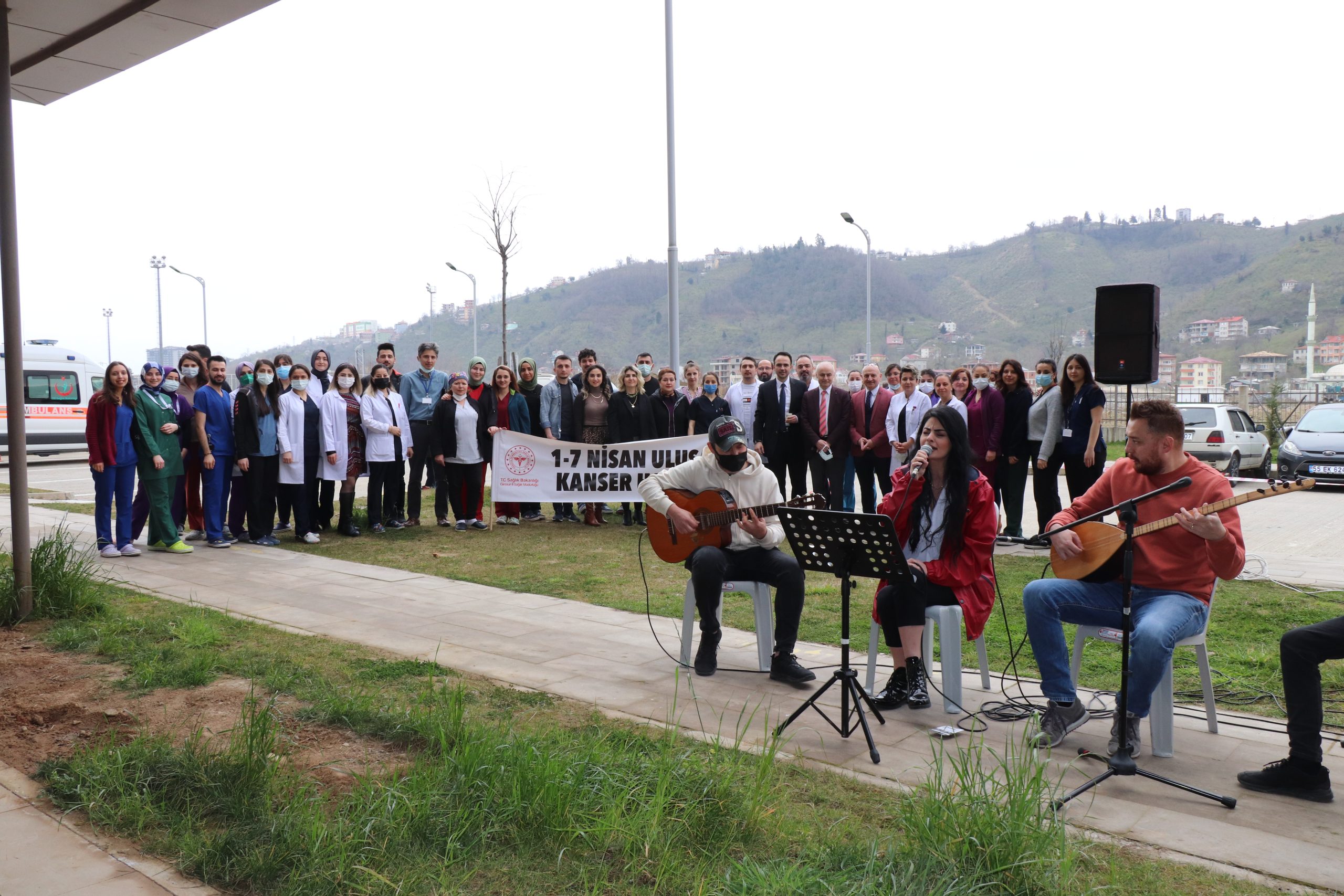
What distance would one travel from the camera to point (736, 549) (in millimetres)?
6434

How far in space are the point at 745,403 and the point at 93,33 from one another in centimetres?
846

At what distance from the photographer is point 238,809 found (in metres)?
3.77

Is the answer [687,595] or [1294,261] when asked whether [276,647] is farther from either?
[1294,261]

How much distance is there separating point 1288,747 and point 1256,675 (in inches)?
58.5

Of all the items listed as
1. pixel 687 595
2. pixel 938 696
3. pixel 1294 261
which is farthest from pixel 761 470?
pixel 1294 261

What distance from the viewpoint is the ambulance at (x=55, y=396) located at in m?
25.7

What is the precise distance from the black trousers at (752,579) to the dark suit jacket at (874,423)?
6313mm

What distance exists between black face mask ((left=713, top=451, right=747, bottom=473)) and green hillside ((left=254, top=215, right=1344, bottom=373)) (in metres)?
99.0

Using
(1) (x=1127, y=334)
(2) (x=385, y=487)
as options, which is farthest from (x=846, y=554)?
(2) (x=385, y=487)

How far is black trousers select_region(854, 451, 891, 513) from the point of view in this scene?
12523 mm

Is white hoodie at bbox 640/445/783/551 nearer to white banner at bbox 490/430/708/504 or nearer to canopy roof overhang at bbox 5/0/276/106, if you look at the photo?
canopy roof overhang at bbox 5/0/276/106

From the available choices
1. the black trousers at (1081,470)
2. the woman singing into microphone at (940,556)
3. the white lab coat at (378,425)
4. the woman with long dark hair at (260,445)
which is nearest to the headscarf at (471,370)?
the white lab coat at (378,425)

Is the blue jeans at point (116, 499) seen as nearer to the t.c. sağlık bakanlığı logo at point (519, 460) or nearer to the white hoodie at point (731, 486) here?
the t.c. sağlık bakanlığı logo at point (519, 460)

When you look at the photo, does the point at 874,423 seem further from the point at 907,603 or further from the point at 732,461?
the point at 907,603
